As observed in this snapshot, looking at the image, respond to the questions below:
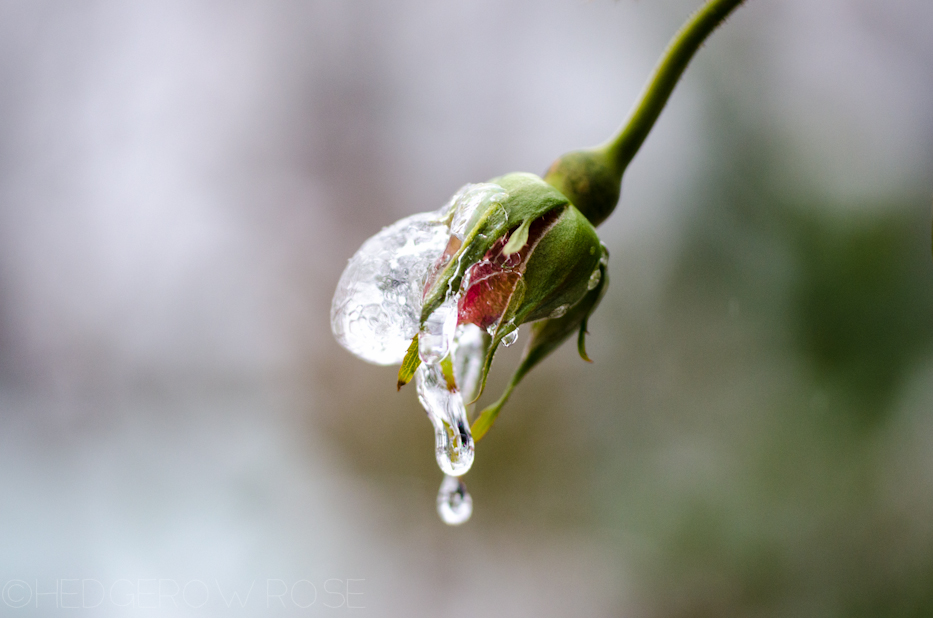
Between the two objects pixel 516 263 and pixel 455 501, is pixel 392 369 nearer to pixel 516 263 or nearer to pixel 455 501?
pixel 455 501

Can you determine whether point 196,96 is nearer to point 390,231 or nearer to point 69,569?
point 69,569

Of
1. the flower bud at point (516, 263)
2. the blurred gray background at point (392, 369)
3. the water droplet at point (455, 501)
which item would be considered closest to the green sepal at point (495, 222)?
the flower bud at point (516, 263)

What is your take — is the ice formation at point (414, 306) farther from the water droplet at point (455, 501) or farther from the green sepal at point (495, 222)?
the water droplet at point (455, 501)

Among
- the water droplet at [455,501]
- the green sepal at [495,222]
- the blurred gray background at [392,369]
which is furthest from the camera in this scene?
the blurred gray background at [392,369]

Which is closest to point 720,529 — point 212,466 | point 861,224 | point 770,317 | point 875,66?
point 770,317

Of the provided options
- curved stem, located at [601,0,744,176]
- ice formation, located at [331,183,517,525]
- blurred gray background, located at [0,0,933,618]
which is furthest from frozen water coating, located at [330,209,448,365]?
blurred gray background, located at [0,0,933,618]
